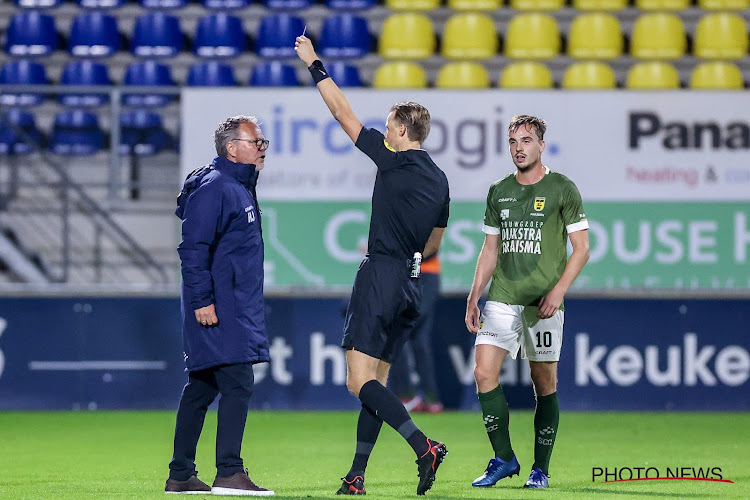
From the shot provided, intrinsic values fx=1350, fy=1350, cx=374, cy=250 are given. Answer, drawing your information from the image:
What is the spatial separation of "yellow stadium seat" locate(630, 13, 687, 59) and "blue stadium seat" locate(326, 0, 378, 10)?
116 inches

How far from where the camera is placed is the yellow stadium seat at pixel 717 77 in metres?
14.0

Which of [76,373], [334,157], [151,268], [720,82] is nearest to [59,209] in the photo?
[151,268]

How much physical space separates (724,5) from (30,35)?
25.0ft

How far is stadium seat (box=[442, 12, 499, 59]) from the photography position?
14547 millimetres

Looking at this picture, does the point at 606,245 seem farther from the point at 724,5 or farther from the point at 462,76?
the point at 724,5

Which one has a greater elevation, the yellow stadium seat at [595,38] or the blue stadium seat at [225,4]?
the blue stadium seat at [225,4]

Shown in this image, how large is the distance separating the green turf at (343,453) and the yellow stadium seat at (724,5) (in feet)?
17.2

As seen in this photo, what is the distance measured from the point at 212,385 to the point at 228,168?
3.46 ft

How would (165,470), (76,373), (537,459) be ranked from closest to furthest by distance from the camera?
(537,459) → (165,470) → (76,373)

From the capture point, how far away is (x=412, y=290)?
6441 millimetres

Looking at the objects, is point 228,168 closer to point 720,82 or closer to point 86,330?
point 86,330

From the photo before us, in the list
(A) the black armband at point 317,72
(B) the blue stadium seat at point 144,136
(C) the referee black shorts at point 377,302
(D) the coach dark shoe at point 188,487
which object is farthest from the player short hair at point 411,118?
(B) the blue stadium seat at point 144,136

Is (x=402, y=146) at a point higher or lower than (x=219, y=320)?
higher

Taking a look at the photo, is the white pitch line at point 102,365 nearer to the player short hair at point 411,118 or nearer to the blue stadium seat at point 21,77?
the blue stadium seat at point 21,77
